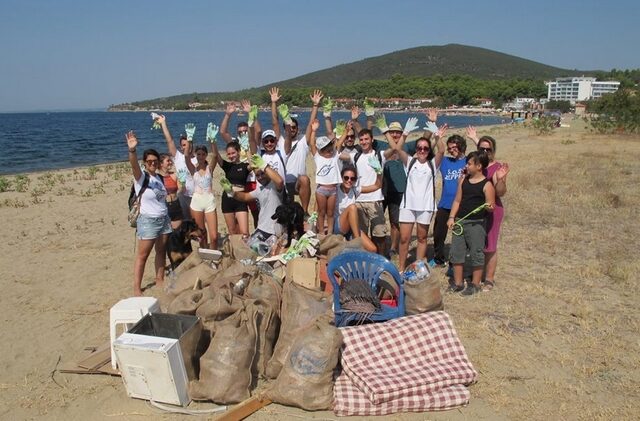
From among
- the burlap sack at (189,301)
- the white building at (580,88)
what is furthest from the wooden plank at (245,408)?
the white building at (580,88)

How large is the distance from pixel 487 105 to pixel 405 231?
5812 inches

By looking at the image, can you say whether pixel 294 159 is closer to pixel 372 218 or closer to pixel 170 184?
pixel 372 218

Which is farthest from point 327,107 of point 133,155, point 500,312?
point 500,312

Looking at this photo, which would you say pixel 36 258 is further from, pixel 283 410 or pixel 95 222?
pixel 283 410

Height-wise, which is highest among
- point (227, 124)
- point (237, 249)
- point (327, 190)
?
point (227, 124)

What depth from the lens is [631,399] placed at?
352 centimetres

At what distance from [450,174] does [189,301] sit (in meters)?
3.51

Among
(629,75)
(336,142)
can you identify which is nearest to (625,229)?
(336,142)

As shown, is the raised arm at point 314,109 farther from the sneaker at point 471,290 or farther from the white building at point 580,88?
the white building at point 580,88

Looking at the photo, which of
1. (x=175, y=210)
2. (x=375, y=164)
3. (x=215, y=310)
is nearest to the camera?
(x=215, y=310)

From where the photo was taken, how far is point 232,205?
241 inches

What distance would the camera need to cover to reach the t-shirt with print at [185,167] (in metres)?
6.32

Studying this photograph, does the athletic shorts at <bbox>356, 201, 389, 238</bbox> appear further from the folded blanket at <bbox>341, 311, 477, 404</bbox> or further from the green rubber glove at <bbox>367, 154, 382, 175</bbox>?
the folded blanket at <bbox>341, 311, 477, 404</bbox>

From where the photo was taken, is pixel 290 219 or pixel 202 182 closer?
pixel 290 219
